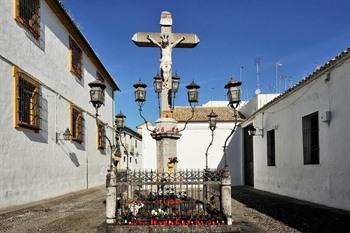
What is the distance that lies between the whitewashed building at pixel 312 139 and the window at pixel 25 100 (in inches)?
333

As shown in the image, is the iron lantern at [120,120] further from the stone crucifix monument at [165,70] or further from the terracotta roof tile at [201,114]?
the terracotta roof tile at [201,114]

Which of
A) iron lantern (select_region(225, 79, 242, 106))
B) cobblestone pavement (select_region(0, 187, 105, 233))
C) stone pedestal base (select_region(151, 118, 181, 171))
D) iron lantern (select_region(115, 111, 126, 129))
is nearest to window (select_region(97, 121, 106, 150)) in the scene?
iron lantern (select_region(115, 111, 126, 129))

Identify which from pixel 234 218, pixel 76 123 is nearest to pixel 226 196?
pixel 234 218

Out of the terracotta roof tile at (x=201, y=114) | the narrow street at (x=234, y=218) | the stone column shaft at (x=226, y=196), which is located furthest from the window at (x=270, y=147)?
the stone column shaft at (x=226, y=196)

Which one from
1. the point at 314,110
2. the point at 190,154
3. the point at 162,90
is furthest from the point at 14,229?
the point at 190,154

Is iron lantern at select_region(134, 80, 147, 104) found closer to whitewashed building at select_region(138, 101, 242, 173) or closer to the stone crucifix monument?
the stone crucifix monument

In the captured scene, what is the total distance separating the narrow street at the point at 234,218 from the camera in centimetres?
698

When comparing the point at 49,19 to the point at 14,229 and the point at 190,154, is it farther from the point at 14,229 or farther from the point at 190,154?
the point at 190,154

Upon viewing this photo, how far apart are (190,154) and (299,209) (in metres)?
11.7

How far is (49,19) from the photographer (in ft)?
45.6

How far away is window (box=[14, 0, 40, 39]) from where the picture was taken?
10.9 metres

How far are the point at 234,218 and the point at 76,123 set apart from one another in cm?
1114

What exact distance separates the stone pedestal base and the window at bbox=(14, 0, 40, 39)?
18.1 feet

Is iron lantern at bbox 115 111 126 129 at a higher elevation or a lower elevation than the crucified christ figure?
lower
